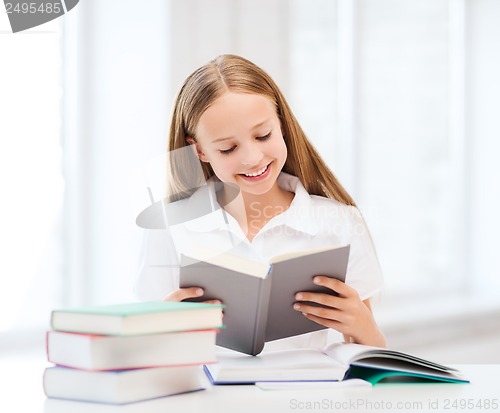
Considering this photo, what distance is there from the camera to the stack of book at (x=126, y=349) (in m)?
1.01

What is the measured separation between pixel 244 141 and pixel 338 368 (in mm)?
623

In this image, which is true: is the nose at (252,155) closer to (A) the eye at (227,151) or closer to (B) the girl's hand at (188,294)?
(A) the eye at (227,151)

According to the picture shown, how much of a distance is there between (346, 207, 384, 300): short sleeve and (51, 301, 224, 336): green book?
76cm

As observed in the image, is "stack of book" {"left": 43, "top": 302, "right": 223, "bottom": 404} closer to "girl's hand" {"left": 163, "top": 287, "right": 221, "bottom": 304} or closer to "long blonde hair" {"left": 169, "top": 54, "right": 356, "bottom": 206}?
"girl's hand" {"left": 163, "top": 287, "right": 221, "bottom": 304}

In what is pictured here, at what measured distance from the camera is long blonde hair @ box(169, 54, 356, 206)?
5.50 ft

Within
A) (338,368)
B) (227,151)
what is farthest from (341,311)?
(227,151)

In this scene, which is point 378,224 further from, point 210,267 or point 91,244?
point 210,267

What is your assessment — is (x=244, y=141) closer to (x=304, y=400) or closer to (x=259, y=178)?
(x=259, y=178)

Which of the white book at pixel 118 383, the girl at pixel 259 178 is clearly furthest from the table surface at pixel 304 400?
the girl at pixel 259 178

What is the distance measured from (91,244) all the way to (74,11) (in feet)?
2.51

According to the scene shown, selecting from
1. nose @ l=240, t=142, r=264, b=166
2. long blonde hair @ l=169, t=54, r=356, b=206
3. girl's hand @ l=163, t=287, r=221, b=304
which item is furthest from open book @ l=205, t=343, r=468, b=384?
long blonde hair @ l=169, t=54, r=356, b=206

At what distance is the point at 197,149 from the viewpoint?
1732mm

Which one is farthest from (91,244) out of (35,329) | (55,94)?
(55,94)

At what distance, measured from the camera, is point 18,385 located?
125 centimetres
